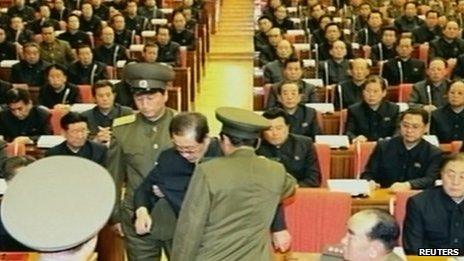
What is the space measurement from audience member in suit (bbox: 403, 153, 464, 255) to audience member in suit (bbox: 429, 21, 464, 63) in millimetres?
5618

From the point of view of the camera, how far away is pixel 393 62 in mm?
8531

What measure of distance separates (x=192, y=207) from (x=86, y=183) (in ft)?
3.43

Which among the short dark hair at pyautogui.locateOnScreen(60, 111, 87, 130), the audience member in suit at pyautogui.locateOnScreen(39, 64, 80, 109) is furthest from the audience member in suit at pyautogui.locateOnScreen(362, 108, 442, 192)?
the audience member in suit at pyautogui.locateOnScreen(39, 64, 80, 109)

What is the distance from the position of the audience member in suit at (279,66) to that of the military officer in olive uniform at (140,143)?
421 cm

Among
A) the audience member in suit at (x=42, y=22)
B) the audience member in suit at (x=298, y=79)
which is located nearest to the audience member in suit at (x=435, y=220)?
the audience member in suit at (x=298, y=79)

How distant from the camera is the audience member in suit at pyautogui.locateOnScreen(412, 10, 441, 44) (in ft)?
33.9

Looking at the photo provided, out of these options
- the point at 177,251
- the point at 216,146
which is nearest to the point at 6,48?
the point at 216,146

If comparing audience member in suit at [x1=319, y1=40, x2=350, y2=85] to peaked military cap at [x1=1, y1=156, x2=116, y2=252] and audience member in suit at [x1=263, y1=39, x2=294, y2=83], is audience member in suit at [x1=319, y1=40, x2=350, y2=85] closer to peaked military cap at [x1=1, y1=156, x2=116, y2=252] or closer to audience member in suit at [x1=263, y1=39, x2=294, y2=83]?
audience member in suit at [x1=263, y1=39, x2=294, y2=83]

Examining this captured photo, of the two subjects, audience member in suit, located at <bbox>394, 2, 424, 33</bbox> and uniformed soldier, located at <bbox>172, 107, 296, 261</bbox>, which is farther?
audience member in suit, located at <bbox>394, 2, 424, 33</bbox>

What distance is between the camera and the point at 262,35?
32.2 feet

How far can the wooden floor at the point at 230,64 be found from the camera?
948 cm

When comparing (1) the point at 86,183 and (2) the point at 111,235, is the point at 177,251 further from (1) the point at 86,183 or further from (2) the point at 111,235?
(2) the point at 111,235

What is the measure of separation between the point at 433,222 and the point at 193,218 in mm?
1643

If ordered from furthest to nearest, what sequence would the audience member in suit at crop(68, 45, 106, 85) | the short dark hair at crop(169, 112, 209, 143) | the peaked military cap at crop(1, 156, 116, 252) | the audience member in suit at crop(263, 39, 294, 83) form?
the audience member in suit at crop(68, 45, 106, 85)
the audience member in suit at crop(263, 39, 294, 83)
the short dark hair at crop(169, 112, 209, 143)
the peaked military cap at crop(1, 156, 116, 252)
